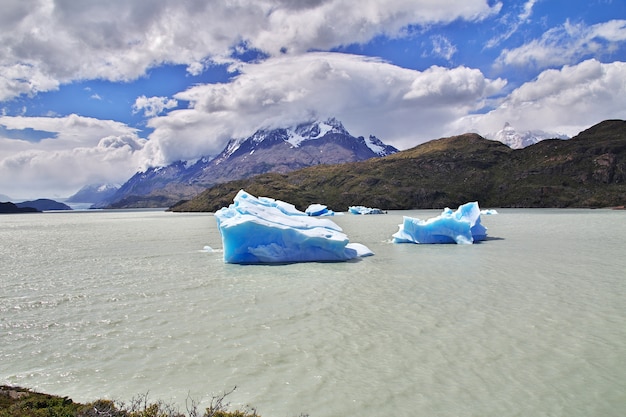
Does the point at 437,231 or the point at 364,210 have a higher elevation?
the point at 364,210

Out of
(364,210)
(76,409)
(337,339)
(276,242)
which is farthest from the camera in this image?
(364,210)

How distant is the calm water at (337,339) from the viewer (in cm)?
843

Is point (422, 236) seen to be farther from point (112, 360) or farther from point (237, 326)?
point (112, 360)

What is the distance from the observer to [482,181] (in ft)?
532

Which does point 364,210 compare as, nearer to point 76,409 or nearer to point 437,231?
point 437,231

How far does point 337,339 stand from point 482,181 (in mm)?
164616

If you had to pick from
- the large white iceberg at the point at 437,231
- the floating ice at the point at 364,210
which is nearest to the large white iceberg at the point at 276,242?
the large white iceberg at the point at 437,231

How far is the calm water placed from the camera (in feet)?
27.7

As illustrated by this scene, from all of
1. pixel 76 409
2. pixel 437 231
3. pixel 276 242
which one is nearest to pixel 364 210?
pixel 437 231

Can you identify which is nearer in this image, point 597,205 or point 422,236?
point 422,236

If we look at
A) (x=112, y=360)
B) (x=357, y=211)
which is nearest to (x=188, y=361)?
(x=112, y=360)

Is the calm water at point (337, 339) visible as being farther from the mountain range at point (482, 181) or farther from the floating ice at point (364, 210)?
the mountain range at point (482, 181)

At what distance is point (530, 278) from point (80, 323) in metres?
19.3

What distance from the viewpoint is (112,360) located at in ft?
34.5
